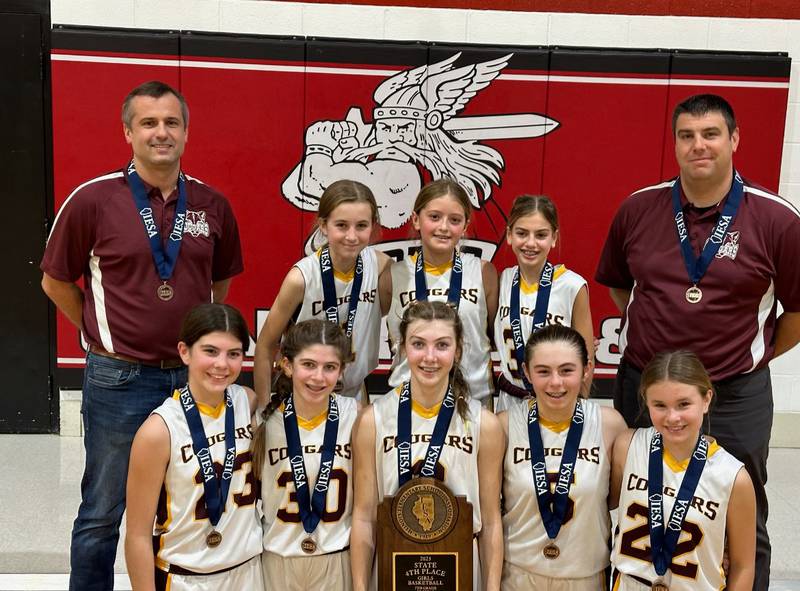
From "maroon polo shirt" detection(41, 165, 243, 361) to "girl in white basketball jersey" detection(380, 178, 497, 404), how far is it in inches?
30.3

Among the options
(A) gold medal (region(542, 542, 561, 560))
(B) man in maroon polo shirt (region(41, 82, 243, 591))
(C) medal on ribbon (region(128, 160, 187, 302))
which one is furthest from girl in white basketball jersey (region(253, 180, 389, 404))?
(A) gold medal (region(542, 542, 561, 560))

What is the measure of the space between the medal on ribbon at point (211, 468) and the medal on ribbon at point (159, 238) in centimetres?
46

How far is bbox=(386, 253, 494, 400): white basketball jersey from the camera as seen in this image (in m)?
3.52

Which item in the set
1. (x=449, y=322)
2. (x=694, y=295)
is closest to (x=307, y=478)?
(x=449, y=322)

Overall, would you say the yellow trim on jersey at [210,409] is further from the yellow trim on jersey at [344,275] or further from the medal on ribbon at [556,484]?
the medal on ribbon at [556,484]

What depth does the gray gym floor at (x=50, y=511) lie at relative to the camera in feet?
13.2

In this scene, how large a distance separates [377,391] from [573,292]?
2611 mm

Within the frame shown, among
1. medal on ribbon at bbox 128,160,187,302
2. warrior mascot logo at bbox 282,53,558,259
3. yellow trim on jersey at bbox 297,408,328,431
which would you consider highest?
warrior mascot logo at bbox 282,53,558,259

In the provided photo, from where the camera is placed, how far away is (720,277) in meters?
3.20

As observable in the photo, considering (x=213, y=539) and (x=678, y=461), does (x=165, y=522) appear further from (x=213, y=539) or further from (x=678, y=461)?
(x=678, y=461)

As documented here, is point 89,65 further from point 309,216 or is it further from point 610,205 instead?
point 610,205

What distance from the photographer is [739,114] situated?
5695 mm

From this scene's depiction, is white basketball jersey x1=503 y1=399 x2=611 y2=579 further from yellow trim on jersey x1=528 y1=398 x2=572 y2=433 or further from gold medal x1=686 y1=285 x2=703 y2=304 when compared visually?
gold medal x1=686 y1=285 x2=703 y2=304

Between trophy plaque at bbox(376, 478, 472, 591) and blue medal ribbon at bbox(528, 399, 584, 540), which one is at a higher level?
blue medal ribbon at bbox(528, 399, 584, 540)
